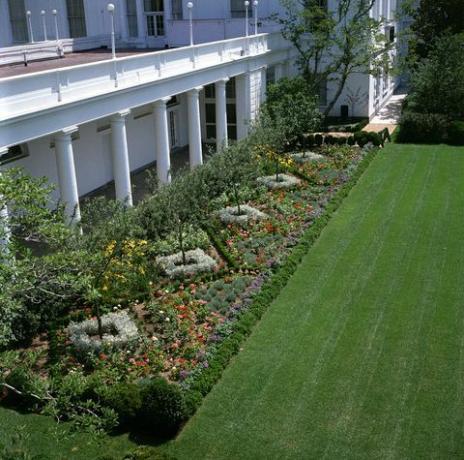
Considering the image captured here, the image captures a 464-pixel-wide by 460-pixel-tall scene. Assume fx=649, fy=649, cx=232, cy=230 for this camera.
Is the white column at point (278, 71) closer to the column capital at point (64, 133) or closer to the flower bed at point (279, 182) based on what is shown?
the flower bed at point (279, 182)

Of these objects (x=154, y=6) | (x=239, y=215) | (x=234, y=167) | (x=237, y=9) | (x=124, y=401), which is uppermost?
(x=154, y=6)

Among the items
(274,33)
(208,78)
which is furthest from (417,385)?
(274,33)

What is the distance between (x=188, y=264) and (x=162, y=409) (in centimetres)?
721

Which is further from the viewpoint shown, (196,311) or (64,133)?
(64,133)

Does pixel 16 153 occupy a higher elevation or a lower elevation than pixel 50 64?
lower

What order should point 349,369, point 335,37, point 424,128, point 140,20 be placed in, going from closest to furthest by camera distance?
1. point 349,369
2. point 424,128
3. point 335,37
4. point 140,20

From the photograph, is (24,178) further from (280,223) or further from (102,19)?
(102,19)

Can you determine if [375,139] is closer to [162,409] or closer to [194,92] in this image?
[194,92]

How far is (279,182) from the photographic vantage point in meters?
25.8

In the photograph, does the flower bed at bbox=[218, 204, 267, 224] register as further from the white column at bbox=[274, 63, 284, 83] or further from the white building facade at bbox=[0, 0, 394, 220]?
the white column at bbox=[274, 63, 284, 83]

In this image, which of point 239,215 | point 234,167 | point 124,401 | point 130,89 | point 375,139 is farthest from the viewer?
point 375,139

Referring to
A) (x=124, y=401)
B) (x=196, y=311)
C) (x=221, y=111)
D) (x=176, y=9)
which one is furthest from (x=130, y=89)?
(x=176, y=9)

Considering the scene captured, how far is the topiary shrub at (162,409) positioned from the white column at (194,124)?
52.1 feet

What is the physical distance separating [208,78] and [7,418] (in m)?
18.4
